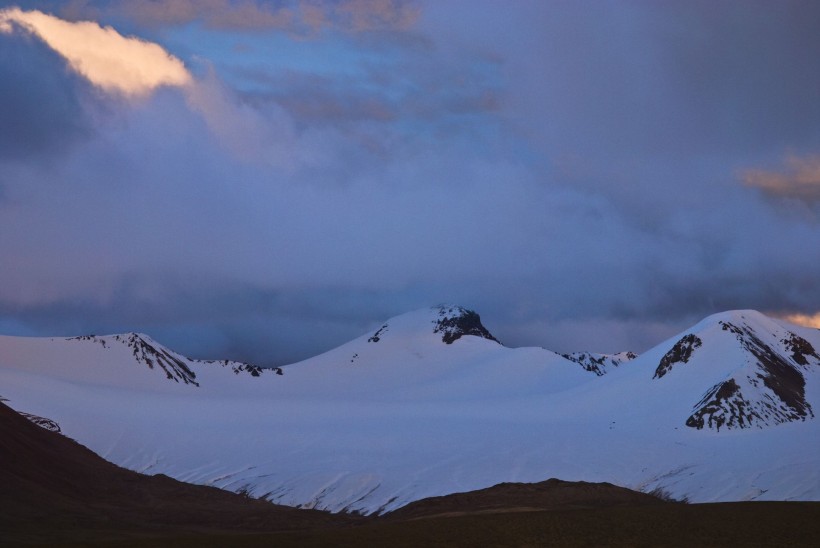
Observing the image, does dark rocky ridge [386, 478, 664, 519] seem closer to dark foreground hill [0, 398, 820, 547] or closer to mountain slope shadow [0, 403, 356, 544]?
dark foreground hill [0, 398, 820, 547]

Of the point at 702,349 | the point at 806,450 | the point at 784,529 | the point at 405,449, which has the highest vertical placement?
the point at 702,349

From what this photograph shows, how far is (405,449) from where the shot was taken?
155 meters

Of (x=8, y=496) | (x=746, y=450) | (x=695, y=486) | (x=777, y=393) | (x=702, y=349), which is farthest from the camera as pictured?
(x=702, y=349)

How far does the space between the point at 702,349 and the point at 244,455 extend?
94340mm

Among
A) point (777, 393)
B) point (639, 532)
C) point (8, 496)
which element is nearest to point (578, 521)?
point (639, 532)

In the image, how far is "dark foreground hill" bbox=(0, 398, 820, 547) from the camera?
6375 cm

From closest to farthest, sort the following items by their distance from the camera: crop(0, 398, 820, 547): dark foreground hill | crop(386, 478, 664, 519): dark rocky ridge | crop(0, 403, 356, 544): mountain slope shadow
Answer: crop(0, 398, 820, 547): dark foreground hill < crop(0, 403, 356, 544): mountain slope shadow < crop(386, 478, 664, 519): dark rocky ridge

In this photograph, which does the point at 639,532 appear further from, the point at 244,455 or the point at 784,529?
the point at 244,455

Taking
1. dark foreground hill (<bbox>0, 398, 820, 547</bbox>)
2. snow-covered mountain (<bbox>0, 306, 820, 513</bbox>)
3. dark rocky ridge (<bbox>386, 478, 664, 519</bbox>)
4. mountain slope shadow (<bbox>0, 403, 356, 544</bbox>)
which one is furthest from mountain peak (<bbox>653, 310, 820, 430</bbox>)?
mountain slope shadow (<bbox>0, 403, 356, 544</bbox>)

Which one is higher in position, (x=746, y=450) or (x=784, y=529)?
(x=746, y=450)

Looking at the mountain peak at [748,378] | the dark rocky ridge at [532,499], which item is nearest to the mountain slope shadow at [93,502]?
the dark rocky ridge at [532,499]

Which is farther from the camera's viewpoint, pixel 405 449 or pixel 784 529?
pixel 405 449

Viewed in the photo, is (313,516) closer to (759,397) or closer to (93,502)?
(93,502)

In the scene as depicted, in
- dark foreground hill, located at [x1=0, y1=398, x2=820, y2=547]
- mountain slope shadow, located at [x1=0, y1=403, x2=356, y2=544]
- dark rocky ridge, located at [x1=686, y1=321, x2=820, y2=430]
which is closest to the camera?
dark foreground hill, located at [x1=0, y1=398, x2=820, y2=547]
